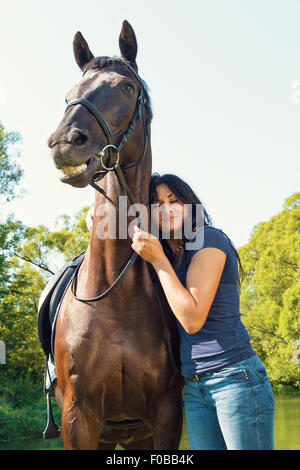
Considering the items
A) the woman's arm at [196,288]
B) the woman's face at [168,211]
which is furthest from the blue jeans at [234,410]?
the woman's face at [168,211]

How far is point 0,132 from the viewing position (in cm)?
2536

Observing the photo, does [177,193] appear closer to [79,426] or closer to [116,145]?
[116,145]

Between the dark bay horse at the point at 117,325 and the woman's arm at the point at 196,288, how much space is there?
1.71 feet

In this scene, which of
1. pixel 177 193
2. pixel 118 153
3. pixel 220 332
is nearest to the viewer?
pixel 220 332

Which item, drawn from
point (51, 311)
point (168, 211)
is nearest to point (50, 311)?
point (51, 311)

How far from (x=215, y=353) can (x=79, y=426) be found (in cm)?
97

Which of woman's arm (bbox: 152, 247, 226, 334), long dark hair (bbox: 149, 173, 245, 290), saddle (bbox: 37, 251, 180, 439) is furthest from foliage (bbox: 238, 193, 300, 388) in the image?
woman's arm (bbox: 152, 247, 226, 334)

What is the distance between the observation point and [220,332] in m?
A: 2.81

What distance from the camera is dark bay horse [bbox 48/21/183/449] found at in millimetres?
3141

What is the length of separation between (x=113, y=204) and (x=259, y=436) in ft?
5.05

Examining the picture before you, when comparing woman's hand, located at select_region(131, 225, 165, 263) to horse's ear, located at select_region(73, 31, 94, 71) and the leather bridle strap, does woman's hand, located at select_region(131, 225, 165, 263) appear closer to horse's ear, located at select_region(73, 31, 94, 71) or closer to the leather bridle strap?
the leather bridle strap

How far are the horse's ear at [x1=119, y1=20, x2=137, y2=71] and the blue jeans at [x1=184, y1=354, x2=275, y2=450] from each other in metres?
2.01

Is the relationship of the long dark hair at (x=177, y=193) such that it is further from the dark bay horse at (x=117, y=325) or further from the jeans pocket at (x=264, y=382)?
the jeans pocket at (x=264, y=382)
